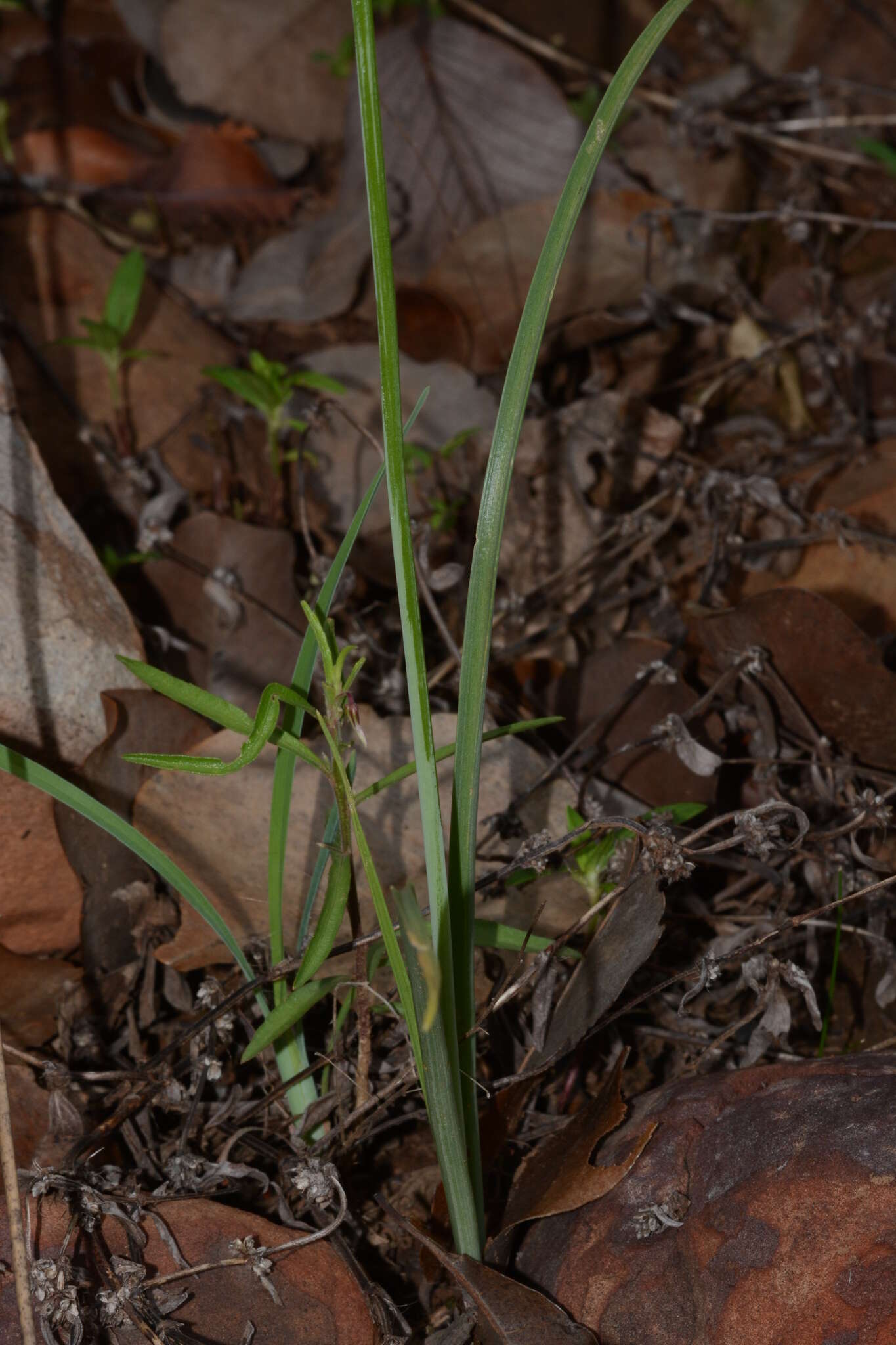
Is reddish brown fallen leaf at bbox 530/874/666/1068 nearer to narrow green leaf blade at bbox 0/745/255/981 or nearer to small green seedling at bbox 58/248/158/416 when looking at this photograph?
narrow green leaf blade at bbox 0/745/255/981

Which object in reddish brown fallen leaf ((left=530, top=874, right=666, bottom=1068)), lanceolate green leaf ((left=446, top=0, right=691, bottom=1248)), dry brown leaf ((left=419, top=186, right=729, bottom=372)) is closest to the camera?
lanceolate green leaf ((left=446, top=0, right=691, bottom=1248))

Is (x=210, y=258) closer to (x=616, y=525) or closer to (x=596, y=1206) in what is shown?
(x=616, y=525)

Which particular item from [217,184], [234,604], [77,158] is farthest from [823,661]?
[77,158]

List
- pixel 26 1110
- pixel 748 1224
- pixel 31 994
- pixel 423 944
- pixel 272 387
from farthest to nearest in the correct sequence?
pixel 272 387 < pixel 31 994 < pixel 26 1110 < pixel 748 1224 < pixel 423 944

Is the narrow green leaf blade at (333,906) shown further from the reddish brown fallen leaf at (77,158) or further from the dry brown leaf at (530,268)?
the reddish brown fallen leaf at (77,158)

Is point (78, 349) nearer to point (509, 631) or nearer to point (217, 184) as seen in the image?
point (217, 184)

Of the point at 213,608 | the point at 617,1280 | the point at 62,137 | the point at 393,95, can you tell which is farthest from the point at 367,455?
the point at 617,1280

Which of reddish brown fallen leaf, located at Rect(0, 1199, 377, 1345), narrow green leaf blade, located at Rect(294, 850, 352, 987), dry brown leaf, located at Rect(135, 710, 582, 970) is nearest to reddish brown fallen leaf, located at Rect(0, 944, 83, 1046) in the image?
dry brown leaf, located at Rect(135, 710, 582, 970)
